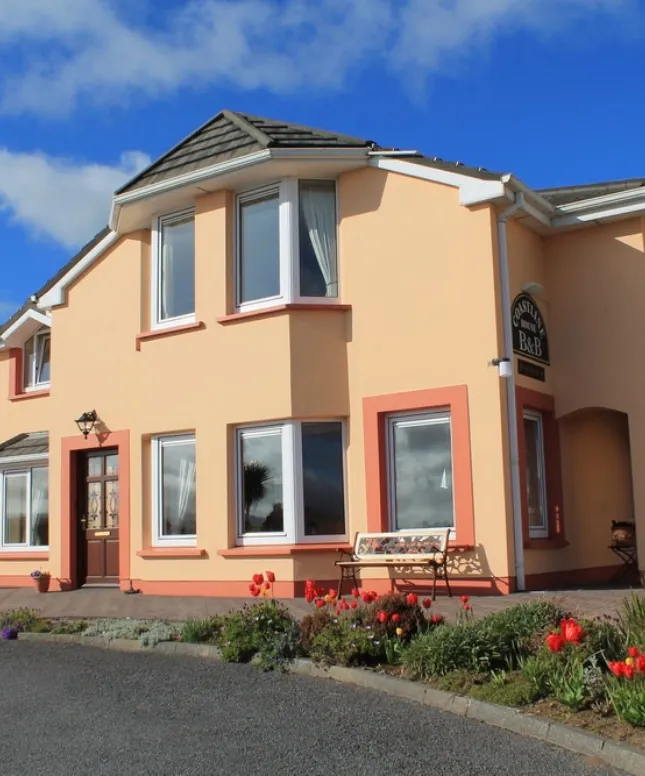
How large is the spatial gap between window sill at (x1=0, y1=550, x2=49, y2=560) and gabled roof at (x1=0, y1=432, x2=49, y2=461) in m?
1.82

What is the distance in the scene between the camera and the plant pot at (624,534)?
44.3ft

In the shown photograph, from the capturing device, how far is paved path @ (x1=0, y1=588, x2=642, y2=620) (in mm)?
10625

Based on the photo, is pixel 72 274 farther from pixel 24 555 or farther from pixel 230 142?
pixel 24 555

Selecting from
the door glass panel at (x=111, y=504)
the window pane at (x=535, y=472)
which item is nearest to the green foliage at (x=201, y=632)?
the window pane at (x=535, y=472)

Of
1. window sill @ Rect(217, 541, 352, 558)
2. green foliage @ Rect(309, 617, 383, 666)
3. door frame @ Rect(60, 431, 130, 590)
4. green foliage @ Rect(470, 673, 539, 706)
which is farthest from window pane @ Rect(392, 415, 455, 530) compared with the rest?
green foliage @ Rect(470, 673, 539, 706)

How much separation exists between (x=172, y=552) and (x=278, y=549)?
1997 mm

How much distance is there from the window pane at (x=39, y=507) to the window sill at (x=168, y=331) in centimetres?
474

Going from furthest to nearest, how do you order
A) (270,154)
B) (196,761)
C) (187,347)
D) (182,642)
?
(187,347)
(270,154)
(182,642)
(196,761)

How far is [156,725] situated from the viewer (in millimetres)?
6883

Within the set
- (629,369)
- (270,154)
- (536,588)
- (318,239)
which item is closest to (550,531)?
(536,588)

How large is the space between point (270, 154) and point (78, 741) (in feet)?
29.3

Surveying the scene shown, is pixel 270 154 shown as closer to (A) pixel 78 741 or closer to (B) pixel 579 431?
(B) pixel 579 431

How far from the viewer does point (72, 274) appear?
17.1 metres

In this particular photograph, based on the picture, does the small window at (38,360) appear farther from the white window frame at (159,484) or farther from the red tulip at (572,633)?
the red tulip at (572,633)
